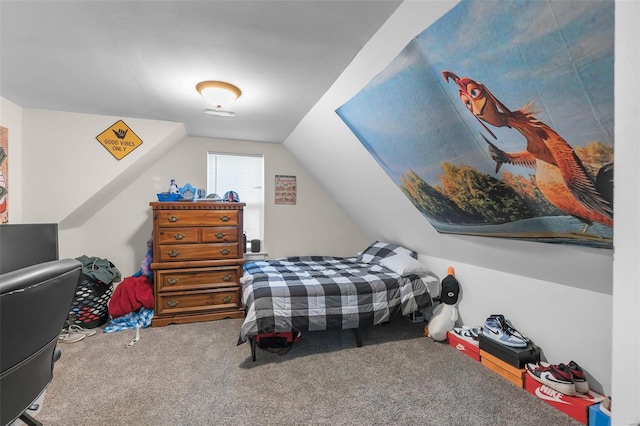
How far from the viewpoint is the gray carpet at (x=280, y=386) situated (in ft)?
5.51

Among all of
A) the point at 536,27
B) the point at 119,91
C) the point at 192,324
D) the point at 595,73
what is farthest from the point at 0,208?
the point at 595,73

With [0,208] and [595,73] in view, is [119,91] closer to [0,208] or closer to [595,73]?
[0,208]

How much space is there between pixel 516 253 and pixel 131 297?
376 cm

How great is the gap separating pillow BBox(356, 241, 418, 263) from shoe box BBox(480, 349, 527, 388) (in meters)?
1.24

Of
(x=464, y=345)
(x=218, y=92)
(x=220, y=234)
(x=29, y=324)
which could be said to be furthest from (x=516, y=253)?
(x=220, y=234)

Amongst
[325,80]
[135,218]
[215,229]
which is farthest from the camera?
[135,218]

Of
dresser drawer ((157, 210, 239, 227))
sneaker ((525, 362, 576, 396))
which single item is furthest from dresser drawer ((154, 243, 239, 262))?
sneaker ((525, 362, 576, 396))

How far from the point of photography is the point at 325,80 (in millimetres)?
2203

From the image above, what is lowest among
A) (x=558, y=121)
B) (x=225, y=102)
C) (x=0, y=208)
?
(x=0, y=208)

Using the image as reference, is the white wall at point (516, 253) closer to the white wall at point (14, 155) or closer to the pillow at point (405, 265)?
the pillow at point (405, 265)

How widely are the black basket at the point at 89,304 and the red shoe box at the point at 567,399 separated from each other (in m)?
3.91

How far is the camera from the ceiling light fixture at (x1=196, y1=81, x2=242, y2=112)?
2.23 metres

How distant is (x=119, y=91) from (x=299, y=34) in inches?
68.4

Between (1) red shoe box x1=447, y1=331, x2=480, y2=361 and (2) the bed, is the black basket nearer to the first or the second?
(2) the bed
